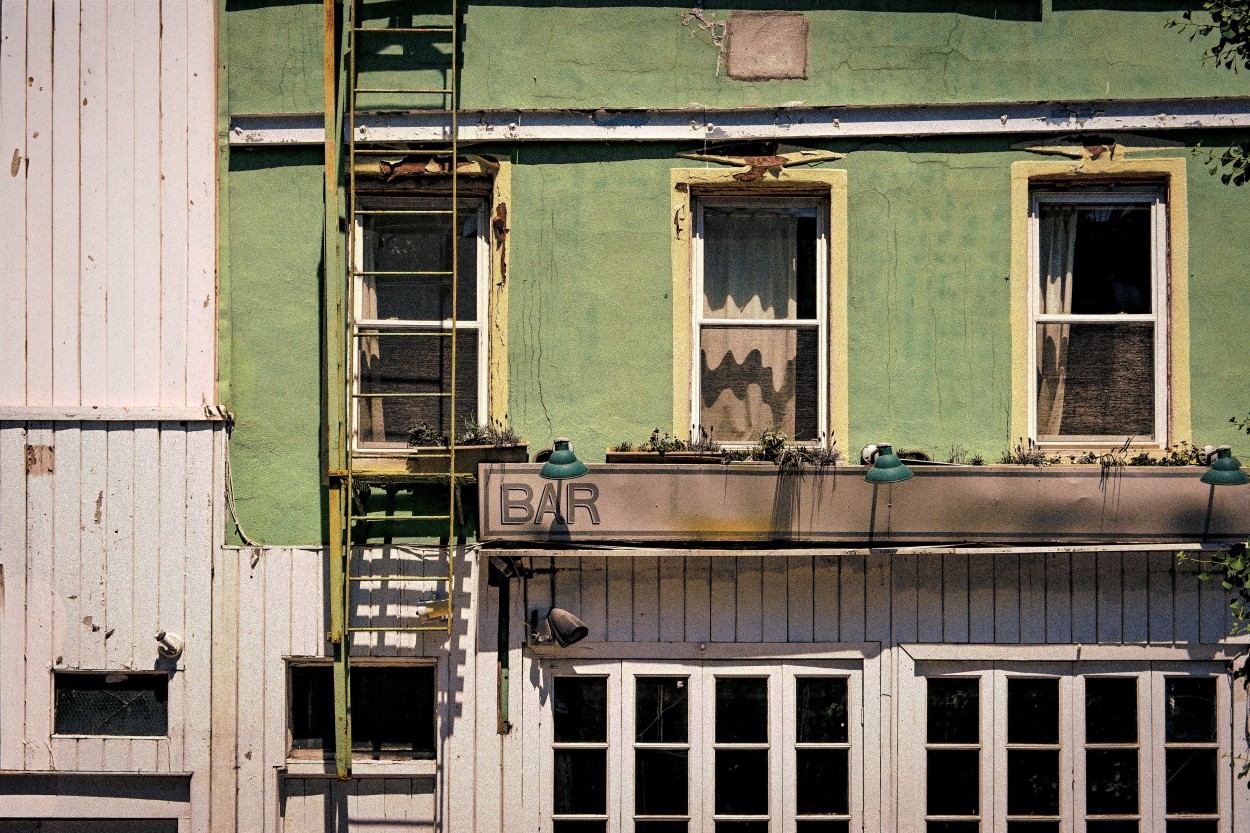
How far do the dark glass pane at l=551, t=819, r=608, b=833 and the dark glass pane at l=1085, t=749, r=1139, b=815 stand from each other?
10.1ft

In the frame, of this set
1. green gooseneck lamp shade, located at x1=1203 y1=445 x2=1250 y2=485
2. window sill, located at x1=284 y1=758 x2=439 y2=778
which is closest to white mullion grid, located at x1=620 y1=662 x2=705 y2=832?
window sill, located at x1=284 y1=758 x2=439 y2=778

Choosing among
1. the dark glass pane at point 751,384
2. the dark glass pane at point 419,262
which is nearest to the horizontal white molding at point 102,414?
the dark glass pane at point 419,262

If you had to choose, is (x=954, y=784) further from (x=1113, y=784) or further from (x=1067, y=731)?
(x=1113, y=784)

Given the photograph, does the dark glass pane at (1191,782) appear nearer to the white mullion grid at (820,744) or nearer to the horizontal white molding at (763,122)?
the white mullion grid at (820,744)

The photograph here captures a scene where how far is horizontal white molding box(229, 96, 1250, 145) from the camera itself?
663cm

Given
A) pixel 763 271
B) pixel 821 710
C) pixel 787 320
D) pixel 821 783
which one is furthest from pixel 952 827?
pixel 763 271

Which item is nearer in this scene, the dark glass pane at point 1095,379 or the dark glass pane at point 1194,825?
the dark glass pane at point 1194,825

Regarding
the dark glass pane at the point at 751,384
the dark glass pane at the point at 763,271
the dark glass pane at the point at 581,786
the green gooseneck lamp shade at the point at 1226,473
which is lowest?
the dark glass pane at the point at 581,786

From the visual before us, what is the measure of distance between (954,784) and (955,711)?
46 cm

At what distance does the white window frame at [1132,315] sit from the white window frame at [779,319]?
1.31 meters

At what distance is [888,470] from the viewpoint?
5965 mm

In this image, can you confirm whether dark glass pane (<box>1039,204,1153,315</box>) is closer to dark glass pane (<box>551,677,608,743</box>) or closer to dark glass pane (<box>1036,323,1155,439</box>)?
dark glass pane (<box>1036,323,1155,439</box>)

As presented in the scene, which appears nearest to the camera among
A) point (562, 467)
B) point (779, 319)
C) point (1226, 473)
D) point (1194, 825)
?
point (562, 467)

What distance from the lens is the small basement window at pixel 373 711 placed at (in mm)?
6703
